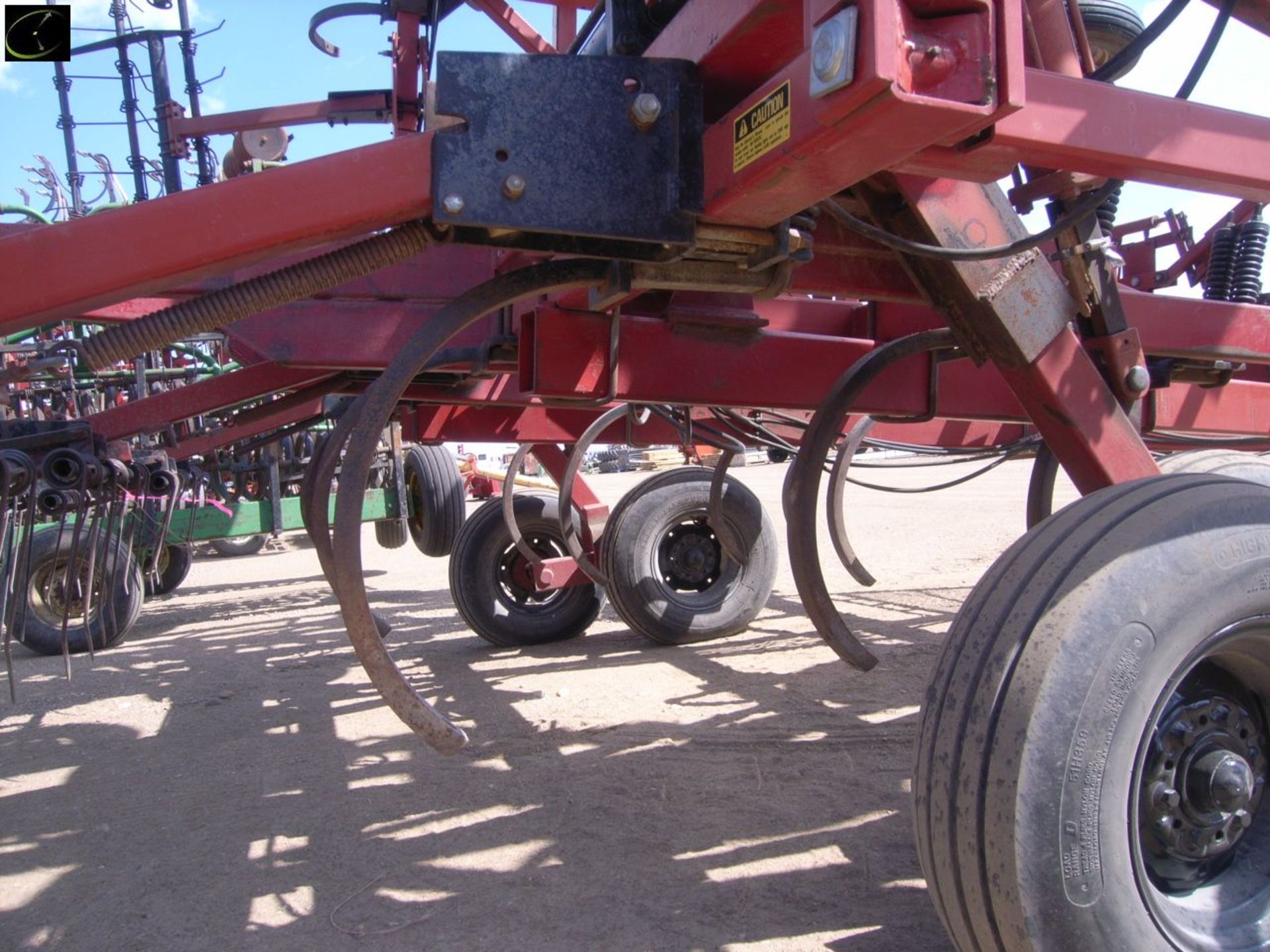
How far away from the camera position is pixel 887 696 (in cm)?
394

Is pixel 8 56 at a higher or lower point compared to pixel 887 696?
higher

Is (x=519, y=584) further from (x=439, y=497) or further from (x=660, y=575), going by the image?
(x=439, y=497)

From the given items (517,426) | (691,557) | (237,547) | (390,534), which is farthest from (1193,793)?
(237,547)

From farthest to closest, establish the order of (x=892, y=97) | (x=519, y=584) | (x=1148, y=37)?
(x=519, y=584) < (x=1148, y=37) < (x=892, y=97)

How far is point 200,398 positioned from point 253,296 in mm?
2049

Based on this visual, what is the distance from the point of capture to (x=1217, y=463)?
110 inches

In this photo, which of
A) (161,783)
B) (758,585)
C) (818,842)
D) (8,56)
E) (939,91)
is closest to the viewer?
(939,91)

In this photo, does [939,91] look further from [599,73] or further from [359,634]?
[359,634]

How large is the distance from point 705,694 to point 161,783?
2.01 metres

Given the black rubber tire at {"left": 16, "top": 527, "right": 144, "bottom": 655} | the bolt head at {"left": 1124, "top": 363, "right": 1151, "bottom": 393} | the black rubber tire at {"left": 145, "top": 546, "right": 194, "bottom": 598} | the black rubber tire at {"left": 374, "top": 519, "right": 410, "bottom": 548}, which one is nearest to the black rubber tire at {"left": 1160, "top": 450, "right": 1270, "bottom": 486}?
the bolt head at {"left": 1124, "top": 363, "right": 1151, "bottom": 393}

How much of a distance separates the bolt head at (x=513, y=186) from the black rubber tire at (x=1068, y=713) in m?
0.99

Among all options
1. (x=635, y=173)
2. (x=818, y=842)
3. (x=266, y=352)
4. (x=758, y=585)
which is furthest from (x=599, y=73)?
(x=758, y=585)

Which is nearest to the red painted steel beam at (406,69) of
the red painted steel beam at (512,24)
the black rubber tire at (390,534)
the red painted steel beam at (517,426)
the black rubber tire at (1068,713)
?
Result: the red painted steel beam at (512,24)

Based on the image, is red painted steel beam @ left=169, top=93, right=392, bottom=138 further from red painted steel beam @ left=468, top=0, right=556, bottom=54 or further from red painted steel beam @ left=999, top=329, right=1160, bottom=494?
red painted steel beam @ left=999, top=329, right=1160, bottom=494
